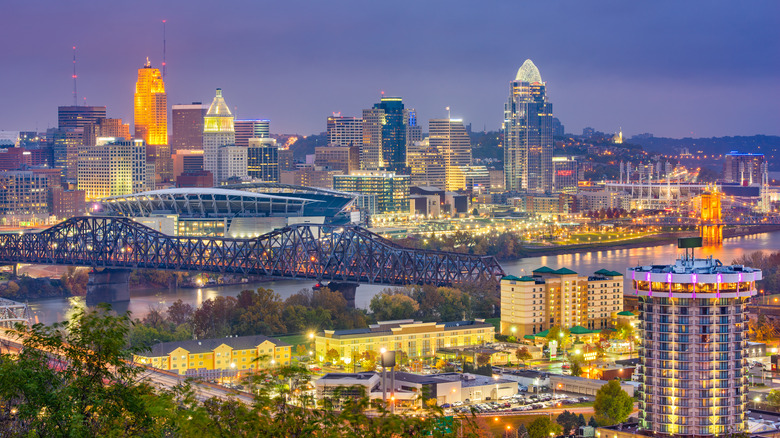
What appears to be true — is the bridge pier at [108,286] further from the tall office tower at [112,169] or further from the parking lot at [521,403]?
the tall office tower at [112,169]

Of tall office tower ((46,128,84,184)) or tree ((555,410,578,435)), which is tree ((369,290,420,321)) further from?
tall office tower ((46,128,84,184))

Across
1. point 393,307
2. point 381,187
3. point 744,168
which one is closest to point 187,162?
point 381,187

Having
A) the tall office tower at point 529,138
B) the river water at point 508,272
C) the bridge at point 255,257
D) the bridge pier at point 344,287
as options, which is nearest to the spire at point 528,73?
the tall office tower at point 529,138

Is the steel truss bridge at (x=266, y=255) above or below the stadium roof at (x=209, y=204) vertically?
below

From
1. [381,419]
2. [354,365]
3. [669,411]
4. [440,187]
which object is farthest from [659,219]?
[381,419]

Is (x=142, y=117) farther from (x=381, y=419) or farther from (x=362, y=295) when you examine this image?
(x=381, y=419)

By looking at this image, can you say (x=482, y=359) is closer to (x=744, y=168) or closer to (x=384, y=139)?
(x=384, y=139)

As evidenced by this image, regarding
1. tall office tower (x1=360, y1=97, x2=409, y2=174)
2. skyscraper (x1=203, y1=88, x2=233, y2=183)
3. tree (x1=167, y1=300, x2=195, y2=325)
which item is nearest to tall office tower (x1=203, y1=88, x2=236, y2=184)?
skyscraper (x1=203, y1=88, x2=233, y2=183)
